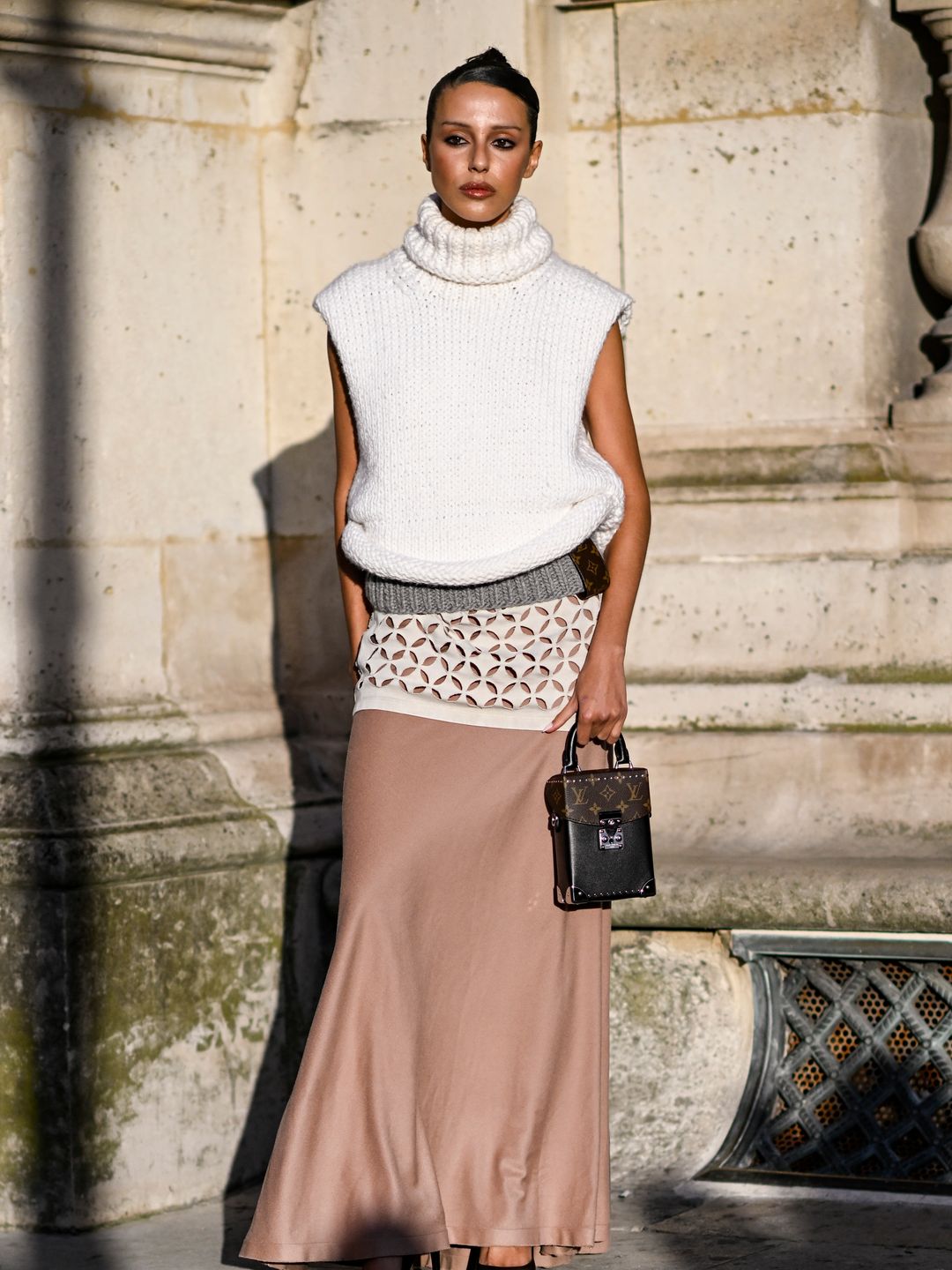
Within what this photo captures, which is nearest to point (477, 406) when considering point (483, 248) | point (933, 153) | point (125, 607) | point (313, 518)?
point (483, 248)

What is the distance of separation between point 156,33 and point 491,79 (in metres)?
1.42

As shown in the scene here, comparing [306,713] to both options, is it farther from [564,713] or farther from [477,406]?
[477,406]

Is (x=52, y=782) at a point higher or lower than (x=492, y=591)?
lower

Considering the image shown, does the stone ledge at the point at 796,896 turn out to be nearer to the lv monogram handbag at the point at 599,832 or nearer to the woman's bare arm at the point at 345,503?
the lv monogram handbag at the point at 599,832

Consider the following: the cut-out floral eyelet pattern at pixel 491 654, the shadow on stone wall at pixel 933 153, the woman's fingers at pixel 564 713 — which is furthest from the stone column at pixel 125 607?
the shadow on stone wall at pixel 933 153

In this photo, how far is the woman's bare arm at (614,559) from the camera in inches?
146

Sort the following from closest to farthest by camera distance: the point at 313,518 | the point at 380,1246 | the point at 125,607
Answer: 1. the point at 380,1246
2. the point at 125,607
3. the point at 313,518

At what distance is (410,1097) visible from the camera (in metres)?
3.66

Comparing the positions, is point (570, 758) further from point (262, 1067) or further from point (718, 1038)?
point (262, 1067)

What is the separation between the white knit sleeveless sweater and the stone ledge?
3.22ft

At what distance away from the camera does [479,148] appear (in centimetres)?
365

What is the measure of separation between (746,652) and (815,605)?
6.9 inches

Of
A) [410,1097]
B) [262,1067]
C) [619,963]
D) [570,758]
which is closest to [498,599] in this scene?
[570,758]

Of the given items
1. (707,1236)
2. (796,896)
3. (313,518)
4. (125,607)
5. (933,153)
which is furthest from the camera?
(313,518)
